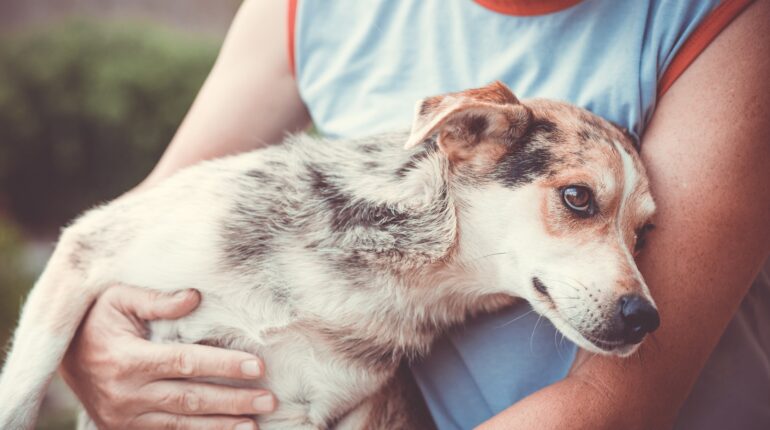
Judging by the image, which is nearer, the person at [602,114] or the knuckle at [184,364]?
the person at [602,114]

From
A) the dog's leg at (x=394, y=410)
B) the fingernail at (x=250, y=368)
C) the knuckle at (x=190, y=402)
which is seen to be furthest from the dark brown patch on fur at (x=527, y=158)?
the knuckle at (x=190, y=402)

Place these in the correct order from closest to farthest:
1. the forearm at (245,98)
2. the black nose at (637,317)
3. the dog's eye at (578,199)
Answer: the black nose at (637,317) → the dog's eye at (578,199) → the forearm at (245,98)

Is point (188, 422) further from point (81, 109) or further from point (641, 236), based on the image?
point (81, 109)

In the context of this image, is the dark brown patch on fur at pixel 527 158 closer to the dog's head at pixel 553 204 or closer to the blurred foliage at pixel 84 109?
the dog's head at pixel 553 204

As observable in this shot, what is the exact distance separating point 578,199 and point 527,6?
2.35ft

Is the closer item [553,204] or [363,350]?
[553,204]

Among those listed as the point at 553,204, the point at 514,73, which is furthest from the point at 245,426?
the point at 514,73

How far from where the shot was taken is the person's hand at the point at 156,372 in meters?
2.25

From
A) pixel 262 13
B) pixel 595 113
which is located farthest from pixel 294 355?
pixel 262 13

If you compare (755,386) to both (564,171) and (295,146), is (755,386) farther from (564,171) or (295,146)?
(295,146)

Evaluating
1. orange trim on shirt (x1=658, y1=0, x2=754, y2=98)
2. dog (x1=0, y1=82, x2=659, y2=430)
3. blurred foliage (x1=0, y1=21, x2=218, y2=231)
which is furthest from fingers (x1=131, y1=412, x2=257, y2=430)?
blurred foliage (x1=0, y1=21, x2=218, y2=231)

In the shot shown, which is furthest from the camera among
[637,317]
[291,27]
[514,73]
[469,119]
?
[291,27]

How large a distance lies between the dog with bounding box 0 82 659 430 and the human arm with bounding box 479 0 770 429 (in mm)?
115

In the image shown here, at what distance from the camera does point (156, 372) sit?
2.28 m
